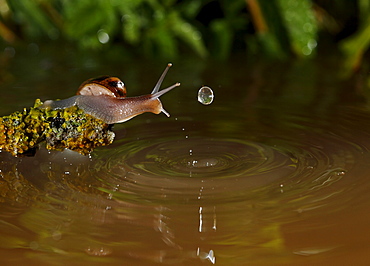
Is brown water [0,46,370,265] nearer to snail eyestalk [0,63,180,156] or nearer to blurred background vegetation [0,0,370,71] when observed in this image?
snail eyestalk [0,63,180,156]

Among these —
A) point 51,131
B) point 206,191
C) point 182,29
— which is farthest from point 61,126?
point 182,29

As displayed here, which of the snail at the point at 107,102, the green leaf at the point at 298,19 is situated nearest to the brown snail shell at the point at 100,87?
the snail at the point at 107,102

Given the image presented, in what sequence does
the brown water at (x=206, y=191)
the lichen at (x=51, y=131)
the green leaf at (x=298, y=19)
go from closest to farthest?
the brown water at (x=206, y=191) < the lichen at (x=51, y=131) < the green leaf at (x=298, y=19)

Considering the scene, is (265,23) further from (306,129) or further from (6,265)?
(6,265)

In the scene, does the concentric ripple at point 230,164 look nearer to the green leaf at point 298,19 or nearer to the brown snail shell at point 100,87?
the brown snail shell at point 100,87

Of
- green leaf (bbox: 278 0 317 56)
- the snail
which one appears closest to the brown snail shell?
the snail
